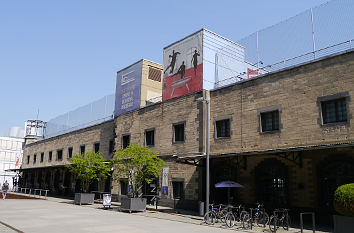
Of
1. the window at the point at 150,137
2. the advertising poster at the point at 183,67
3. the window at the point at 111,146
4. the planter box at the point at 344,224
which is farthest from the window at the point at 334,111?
the window at the point at 111,146

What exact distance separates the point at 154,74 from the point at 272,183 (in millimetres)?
18607

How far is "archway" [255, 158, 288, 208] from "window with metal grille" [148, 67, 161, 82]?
17.0 m

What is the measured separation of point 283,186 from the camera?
58.2ft

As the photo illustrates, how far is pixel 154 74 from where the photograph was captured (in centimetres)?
3291

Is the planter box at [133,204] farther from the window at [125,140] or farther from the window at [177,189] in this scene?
the window at [125,140]

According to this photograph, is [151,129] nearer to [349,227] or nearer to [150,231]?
[150,231]

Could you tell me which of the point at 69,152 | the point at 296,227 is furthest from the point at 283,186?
the point at 69,152

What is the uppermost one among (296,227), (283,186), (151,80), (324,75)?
(151,80)

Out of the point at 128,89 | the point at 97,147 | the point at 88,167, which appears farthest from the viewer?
the point at 97,147

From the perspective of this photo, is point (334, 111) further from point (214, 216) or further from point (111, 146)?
point (111, 146)

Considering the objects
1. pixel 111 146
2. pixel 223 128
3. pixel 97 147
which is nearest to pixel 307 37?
pixel 223 128

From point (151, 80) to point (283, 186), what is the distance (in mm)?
18471

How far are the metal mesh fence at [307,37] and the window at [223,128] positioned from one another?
3.46m

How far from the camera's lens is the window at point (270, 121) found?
60.8 ft
